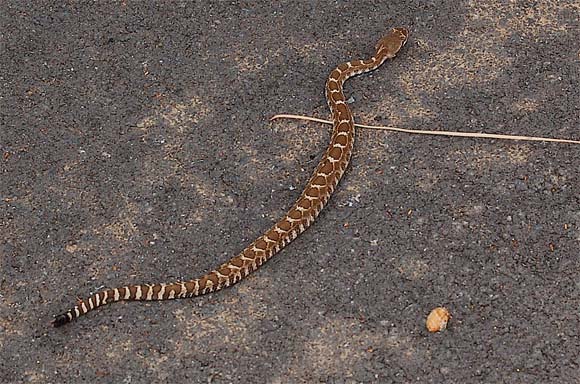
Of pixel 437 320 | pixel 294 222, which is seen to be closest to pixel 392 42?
pixel 294 222

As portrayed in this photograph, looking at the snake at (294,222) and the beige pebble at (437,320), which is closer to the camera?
the beige pebble at (437,320)

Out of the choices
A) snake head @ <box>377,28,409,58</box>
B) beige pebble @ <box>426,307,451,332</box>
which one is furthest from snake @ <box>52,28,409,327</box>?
beige pebble @ <box>426,307,451,332</box>

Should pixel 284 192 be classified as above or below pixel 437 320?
above

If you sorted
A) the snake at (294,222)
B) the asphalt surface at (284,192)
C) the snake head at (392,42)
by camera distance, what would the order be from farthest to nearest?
the snake head at (392,42)
the snake at (294,222)
the asphalt surface at (284,192)

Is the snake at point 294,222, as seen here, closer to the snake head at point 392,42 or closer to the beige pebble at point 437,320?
the snake head at point 392,42

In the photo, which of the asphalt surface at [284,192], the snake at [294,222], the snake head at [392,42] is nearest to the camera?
the asphalt surface at [284,192]

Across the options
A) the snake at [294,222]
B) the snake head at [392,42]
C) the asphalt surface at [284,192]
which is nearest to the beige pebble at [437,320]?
the asphalt surface at [284,192]

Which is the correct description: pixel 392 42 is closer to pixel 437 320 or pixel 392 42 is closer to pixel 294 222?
pixel 294 222
